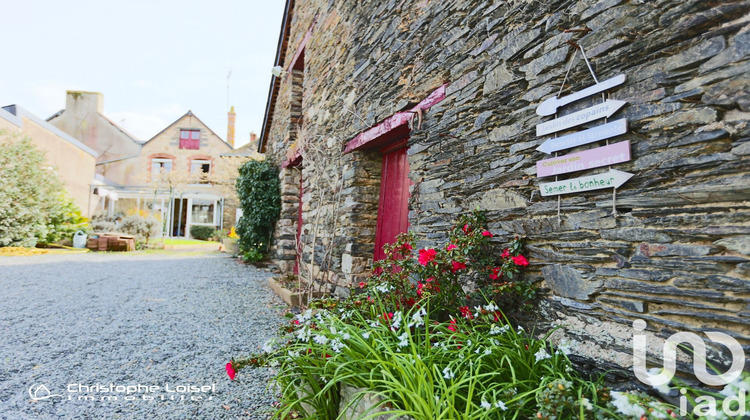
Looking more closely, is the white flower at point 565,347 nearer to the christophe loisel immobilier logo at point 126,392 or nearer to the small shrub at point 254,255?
the christophe loisel immobilier logo at point 126,392

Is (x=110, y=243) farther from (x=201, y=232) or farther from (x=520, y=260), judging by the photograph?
(x=520, y=260)

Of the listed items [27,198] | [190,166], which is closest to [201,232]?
[190,166]

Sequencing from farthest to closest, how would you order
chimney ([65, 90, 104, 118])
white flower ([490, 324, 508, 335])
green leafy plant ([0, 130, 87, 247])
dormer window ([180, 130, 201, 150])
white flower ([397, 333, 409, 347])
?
1. dormer window ([180, 130, 201, 150])
2. chimney ([65, 90, 104, 118])
3. green leafy plant ([0, 130, 87, 247])
4. white flower ([490, 324, 508, 335])
5. white flower ([397, 333, 409, 347])

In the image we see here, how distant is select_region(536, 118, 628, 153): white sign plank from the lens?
172 centimetres

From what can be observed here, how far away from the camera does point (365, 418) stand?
1505 mm

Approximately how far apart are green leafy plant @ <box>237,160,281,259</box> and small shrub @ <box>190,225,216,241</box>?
11.7 metres

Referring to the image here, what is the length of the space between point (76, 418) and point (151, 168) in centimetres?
→ 2249

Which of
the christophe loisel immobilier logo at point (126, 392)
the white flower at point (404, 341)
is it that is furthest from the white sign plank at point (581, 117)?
the christophe loisel immobilier logo at point (126, 392)

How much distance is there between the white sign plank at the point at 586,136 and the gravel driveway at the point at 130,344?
2.29 meters

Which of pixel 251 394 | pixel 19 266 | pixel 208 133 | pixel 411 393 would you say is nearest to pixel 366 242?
pixel 251 394

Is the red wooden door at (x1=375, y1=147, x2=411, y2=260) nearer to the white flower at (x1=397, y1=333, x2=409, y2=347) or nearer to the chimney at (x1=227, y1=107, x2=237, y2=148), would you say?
the white flower at (x1=397, y1=333, x2=409, y2=347)
